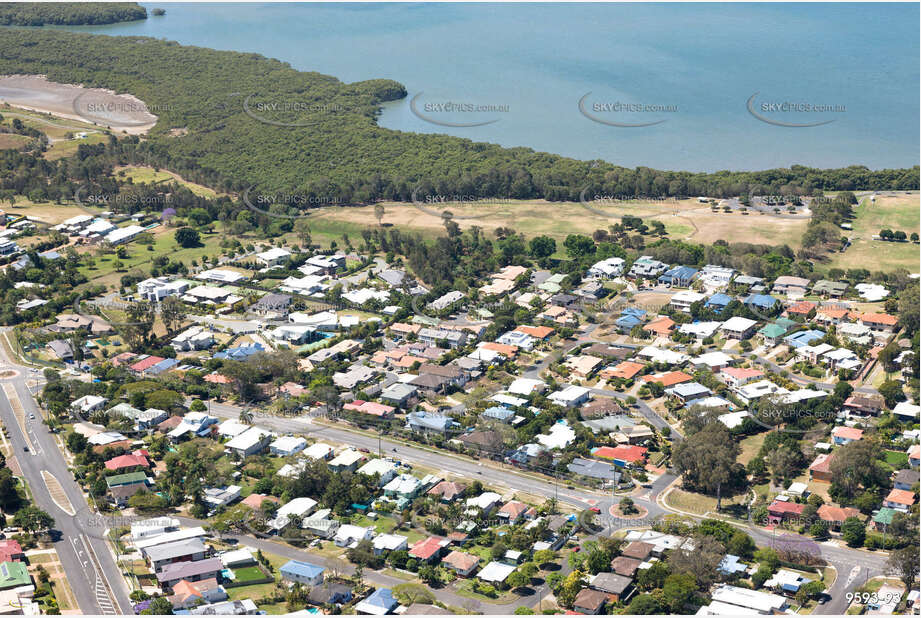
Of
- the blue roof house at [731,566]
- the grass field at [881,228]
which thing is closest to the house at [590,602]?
the blue roof house at [731,566]

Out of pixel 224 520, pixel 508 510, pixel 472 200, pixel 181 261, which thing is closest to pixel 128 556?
pixel 224 520

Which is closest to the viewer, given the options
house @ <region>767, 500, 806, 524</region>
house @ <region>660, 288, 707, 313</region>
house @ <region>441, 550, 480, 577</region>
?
house @ <region>441, 550, 480, 577</region>

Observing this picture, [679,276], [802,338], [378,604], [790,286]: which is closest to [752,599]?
[378,604]

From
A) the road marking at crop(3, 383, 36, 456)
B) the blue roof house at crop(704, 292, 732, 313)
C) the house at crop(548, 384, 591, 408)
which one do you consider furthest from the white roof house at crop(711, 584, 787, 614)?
the road marking at crop(3, 383, 36, 456)

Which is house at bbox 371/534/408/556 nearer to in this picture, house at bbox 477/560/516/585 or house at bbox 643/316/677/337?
house at bbox 477/560/516/585

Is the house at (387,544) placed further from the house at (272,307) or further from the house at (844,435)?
the house at (272,307)
